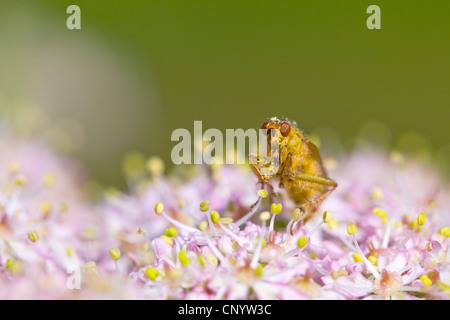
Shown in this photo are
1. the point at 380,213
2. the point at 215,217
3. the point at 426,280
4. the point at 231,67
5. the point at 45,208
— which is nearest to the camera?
the point at 426,280

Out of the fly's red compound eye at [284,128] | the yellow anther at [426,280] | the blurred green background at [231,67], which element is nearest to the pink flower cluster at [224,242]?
the yellow anther at [426,280]

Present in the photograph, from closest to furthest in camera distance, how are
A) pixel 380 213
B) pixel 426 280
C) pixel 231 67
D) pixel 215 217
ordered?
pixel 426 280 → pixel 215 217 → pixel 380 213 → pixel 231 67

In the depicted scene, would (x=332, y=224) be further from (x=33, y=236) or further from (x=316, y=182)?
(x=33, y=236)

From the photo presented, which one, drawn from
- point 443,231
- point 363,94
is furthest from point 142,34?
point 443,231

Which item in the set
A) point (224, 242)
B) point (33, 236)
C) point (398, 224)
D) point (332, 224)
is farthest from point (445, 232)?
point (33, 236)

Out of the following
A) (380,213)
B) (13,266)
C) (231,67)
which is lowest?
(13,266)

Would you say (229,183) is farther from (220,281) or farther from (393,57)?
(393,57)
